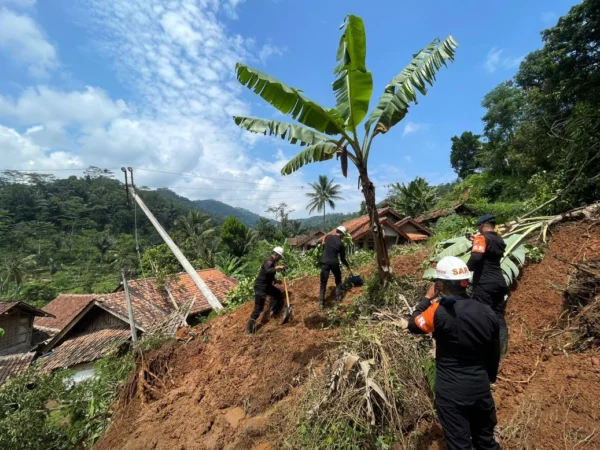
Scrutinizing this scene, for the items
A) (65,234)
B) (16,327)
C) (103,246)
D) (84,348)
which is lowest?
(84,348)

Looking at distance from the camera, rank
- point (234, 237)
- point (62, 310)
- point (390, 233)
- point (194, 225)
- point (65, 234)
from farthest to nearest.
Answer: point (65, 234), point (194, 225), point (234, 237), point (62, 310), point (390, 233)

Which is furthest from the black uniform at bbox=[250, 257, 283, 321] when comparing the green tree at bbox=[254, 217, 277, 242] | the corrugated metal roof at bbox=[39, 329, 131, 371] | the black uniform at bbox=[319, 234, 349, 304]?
the green tree at bbox=[254, 217, 277, 242]

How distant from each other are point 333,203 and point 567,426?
4026 cm

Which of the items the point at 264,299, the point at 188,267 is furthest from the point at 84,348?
the point at 264,299

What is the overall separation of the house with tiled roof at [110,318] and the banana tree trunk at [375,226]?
8927 mm

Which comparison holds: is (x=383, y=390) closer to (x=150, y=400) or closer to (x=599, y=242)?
(x=599, y=242)

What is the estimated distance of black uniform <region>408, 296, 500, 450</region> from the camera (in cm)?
231

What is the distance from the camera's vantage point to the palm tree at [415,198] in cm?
3012

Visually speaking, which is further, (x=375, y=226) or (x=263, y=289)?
(x=263, y=289)

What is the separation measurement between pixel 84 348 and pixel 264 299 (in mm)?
11380

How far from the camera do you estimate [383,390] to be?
3170 mm

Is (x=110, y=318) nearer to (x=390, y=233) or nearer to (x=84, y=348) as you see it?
(x=84, y=348)

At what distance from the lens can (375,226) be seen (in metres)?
4.88

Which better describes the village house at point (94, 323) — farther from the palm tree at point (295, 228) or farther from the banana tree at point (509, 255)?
the palm tree at point (295, 228)
